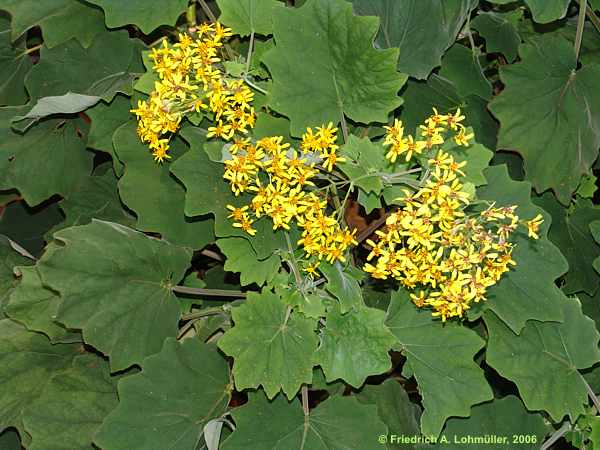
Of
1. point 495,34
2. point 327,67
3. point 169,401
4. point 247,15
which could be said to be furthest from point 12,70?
point 495,34

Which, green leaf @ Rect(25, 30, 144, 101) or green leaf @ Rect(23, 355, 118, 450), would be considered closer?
green leaf @ Rect(23, 355, 118, 450)

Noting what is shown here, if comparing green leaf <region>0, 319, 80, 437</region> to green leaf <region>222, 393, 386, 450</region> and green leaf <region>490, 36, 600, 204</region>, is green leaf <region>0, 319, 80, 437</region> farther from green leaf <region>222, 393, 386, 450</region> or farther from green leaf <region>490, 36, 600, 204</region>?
green leaf <region>490, 36, 600, 204</region>

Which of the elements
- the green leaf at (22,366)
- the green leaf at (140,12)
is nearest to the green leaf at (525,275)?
the green leaf at (140,12)

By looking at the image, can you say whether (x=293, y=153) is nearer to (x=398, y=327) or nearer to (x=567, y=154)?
(x=398, y=327)

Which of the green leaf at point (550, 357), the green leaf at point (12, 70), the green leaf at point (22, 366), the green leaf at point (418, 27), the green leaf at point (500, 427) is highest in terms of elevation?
the green leaf at point (418, 27)

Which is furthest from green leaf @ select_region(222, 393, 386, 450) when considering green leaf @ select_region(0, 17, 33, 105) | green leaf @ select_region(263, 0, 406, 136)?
green leaf @ select_region(0, 17, 33, 105)

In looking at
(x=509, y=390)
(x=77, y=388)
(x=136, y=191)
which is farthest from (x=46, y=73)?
(x=509, y=390)

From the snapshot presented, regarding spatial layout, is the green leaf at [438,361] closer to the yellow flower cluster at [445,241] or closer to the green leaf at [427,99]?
the yellow flower cluster at [445,241]
